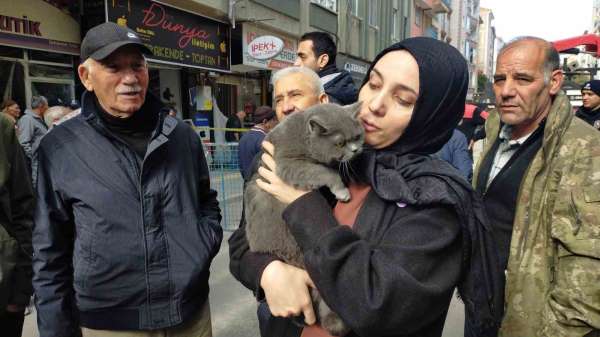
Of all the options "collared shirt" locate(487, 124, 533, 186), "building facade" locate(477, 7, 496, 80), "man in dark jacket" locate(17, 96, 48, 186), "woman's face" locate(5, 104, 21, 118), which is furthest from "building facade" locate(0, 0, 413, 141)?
"building facade" locate(477, 7, 496, 80)

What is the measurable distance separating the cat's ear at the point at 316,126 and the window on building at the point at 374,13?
2260cm

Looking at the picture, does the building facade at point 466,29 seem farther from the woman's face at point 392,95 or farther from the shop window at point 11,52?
the woman's face at point 392,95

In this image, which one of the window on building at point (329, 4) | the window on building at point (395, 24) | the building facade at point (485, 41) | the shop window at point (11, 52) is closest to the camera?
the shop window at point (11, 52)

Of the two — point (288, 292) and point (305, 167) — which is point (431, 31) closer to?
point (305, 167)

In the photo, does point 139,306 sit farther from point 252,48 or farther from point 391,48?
point 252,48

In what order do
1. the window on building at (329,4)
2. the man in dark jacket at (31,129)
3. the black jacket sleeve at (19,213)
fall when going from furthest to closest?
the window on building at (329,4), the man in dark jacket at (31,129), the black jacket sleeve at (19,213)

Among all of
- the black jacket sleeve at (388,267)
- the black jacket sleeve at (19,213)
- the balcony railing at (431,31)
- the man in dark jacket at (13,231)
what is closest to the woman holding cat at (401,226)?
the black jacket sleeve at (388,267)

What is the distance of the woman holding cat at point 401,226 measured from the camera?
1292 mm

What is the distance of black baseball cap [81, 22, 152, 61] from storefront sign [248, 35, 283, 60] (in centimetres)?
1069

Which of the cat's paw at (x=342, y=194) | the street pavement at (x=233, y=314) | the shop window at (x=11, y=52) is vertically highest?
the shop window at (x=11, y=52)

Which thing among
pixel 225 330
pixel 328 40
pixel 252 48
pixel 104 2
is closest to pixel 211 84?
pixel 252 48

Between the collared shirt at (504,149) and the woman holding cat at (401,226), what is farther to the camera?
the collared shirt at (504,149)

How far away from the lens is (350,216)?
1580mm

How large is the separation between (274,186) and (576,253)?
160 cm
